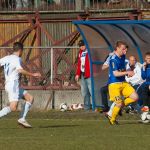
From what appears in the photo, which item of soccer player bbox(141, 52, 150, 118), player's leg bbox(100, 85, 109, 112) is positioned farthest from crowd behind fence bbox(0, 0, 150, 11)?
soccer player bbox(141, 52, 150, 118)

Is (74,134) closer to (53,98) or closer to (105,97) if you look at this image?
(105,97)

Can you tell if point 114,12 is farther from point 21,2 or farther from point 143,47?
point 143,47

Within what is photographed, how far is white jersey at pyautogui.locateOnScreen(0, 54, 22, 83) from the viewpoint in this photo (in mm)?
19094

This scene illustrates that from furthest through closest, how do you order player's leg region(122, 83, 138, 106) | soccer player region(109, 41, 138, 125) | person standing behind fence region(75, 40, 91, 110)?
person standing behind fence region(75, 40, 91, 110)
player's leg region(122, 83, 138, 106)
soccer player region(109, 41, 138, 125)

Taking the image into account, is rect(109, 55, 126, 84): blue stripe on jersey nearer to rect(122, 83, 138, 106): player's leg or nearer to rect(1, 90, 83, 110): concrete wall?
rect(122, 83, 138, 106): player's leg

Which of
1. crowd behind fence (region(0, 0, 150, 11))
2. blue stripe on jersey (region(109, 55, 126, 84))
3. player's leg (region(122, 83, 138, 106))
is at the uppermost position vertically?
crowd behind fence (region(0, 0, 150, 11))

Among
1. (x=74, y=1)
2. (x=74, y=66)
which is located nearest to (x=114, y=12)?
(x=74, y=1)

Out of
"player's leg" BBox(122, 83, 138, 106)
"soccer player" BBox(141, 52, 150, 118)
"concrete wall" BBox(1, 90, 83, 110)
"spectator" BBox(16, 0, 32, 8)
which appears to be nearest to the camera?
"player's leg" BBox(122, 83, 138, 106)

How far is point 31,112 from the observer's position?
85.5 ft

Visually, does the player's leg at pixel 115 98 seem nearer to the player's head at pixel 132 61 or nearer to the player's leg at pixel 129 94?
the player's leg at pixel 129 94

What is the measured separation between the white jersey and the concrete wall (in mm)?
8488

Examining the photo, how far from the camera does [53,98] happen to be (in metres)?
28.0

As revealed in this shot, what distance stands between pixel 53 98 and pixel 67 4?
18.7ft

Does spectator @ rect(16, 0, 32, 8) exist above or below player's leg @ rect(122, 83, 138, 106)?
above
